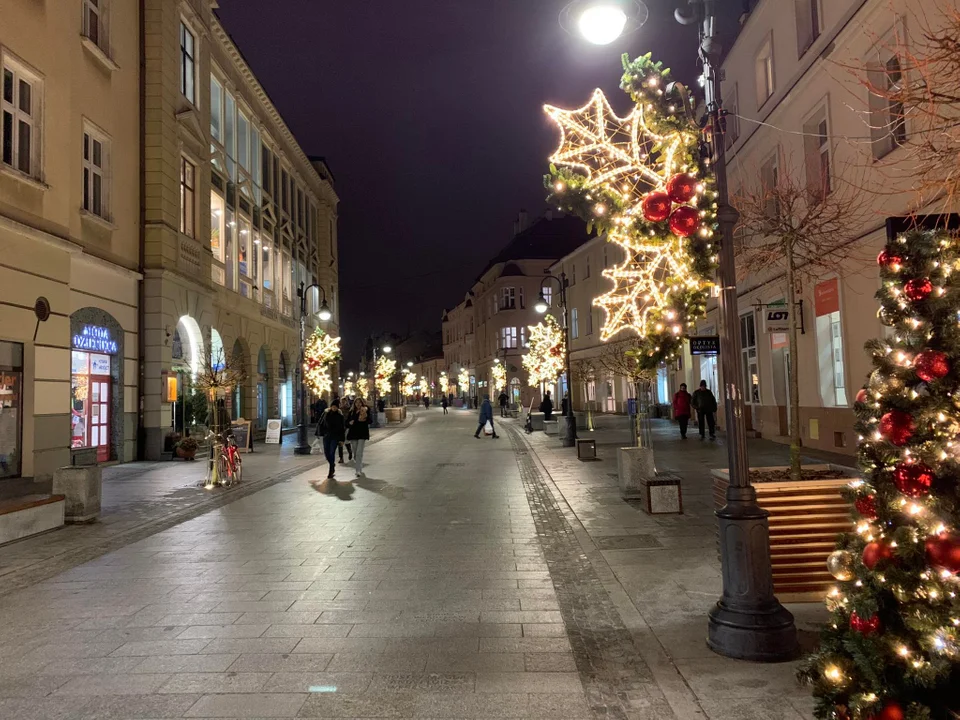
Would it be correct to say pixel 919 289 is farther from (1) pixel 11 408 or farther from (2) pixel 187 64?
(2) pixel 187 64

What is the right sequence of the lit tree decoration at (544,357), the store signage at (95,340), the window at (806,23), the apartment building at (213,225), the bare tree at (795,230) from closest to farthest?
the bare tree at (795,230) < the window at (806,23) < the store signage at (95,340) < the apartment building at (213,225) < the lit tree decoration at (544,357)

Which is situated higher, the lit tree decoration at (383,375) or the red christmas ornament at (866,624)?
the lit tree decoration at (383,375)

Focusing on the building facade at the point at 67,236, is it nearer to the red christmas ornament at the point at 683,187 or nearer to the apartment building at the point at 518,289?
the red christmas ornament at the point at 683,187

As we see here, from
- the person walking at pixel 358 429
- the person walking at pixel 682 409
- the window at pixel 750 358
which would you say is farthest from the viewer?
the person walking at pixel 682 409

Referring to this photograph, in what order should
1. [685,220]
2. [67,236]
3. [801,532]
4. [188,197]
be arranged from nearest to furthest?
[685,220] < [801,532] < [67,236] < [188,197]

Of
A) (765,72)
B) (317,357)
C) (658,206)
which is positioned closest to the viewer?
(658,206)

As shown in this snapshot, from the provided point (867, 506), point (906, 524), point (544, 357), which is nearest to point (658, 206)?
point (867, 506)

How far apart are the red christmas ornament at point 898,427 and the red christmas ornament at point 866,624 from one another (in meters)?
0.80

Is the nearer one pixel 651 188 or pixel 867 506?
pixel 867 506

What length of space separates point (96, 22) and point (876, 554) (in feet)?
69.7

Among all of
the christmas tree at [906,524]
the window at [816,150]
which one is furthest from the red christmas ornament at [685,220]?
the window at [816,150]

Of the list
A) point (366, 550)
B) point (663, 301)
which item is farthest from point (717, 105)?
point (366, 550)

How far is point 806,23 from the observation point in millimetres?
17234

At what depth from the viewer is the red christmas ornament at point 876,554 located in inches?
124
